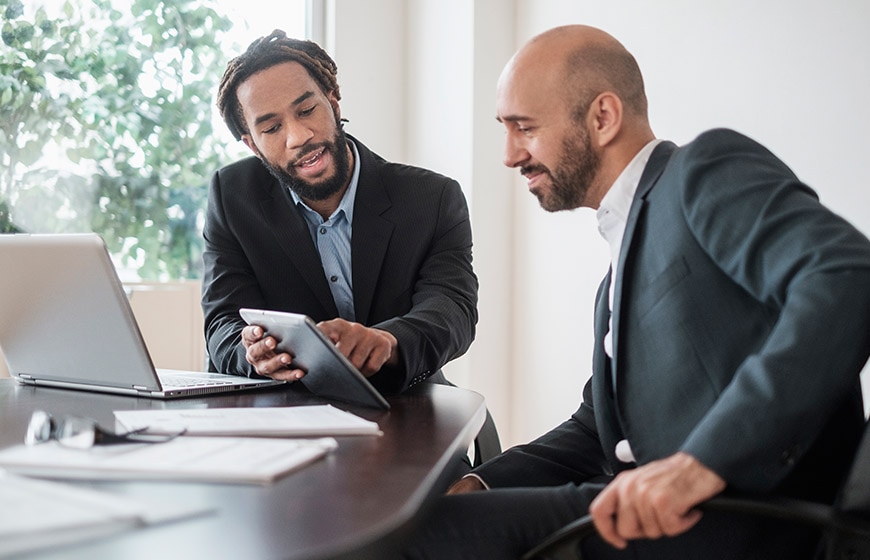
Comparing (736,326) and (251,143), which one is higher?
(251,143)

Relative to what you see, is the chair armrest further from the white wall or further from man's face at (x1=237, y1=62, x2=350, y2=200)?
the white wall

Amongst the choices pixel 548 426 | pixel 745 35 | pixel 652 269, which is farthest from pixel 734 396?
pixel 548 426

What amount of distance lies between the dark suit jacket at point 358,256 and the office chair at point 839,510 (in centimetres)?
116

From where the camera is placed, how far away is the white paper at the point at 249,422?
1.19 m

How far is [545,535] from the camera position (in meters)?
1.25

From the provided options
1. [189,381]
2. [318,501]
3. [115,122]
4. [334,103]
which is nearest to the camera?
[318,501]

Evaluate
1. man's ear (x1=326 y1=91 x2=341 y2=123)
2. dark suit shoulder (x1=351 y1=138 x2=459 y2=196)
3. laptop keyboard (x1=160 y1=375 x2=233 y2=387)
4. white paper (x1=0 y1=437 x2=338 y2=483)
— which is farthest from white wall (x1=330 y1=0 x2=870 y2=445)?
white paper (x1=0 y1=437 x2=338 y2=483)

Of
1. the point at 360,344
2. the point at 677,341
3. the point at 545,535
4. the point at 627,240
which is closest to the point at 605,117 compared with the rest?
the point at 627,240

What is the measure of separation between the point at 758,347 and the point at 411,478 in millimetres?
550

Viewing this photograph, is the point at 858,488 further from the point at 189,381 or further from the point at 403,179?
the point at 403,179

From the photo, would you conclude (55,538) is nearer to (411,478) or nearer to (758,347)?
(411,478)

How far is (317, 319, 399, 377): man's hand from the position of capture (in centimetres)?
168

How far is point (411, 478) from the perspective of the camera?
3.26ft

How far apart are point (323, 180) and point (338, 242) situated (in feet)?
0.56
